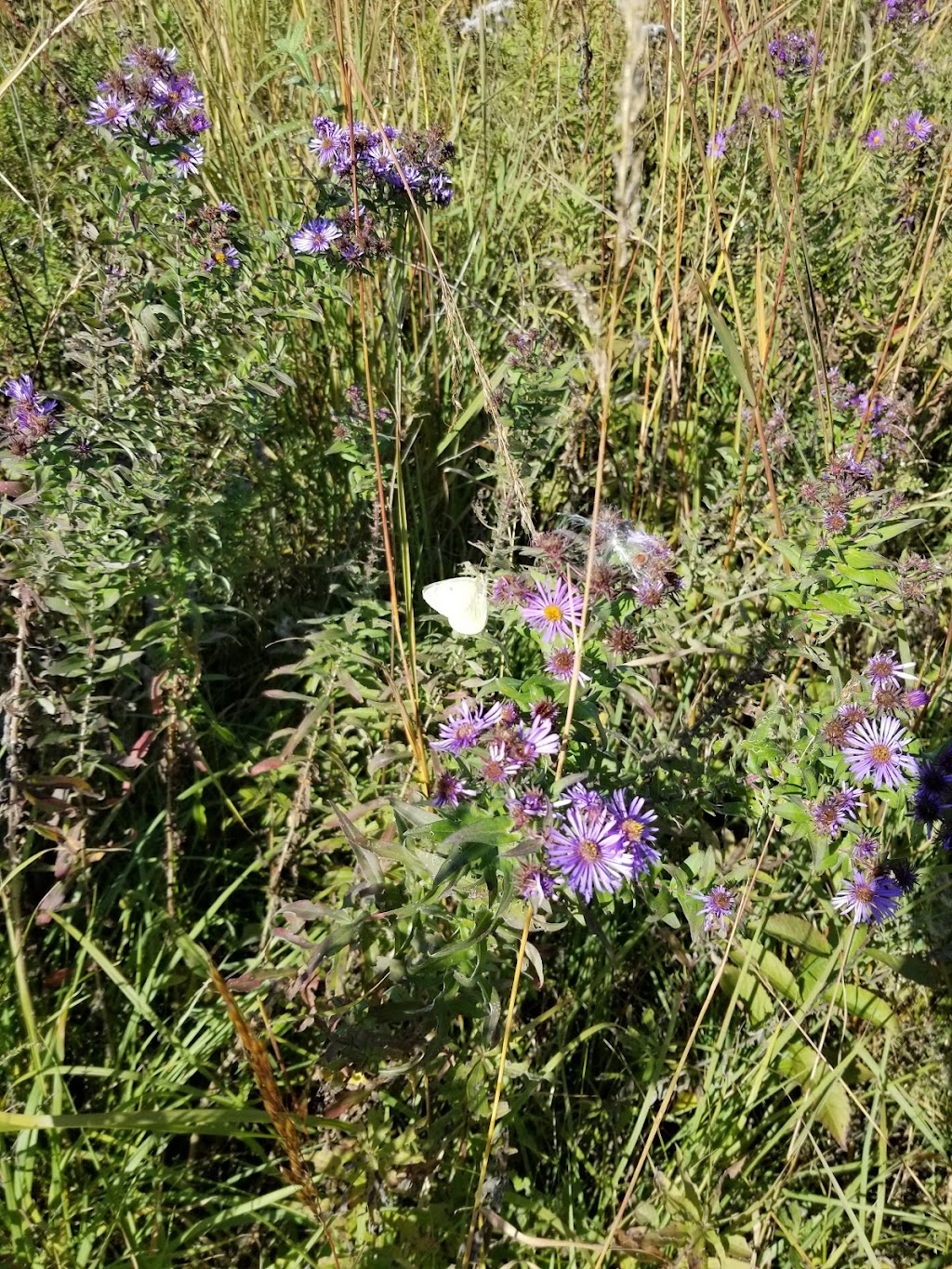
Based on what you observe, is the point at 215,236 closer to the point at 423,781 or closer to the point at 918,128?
the point at 423,781

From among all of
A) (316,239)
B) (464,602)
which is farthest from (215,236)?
(464,602)

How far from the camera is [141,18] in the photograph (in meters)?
2.43

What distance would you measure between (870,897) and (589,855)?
524mm

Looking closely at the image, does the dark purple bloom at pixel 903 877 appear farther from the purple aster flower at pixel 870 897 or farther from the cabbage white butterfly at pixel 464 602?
the cabbage white butterfly at pixel 464 602

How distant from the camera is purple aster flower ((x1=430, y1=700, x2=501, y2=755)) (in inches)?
44.0

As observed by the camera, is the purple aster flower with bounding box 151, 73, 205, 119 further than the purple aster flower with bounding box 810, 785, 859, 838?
Yes

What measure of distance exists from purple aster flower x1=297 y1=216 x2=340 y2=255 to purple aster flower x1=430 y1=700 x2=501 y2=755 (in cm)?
91

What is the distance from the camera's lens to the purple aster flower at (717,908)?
1.25 m

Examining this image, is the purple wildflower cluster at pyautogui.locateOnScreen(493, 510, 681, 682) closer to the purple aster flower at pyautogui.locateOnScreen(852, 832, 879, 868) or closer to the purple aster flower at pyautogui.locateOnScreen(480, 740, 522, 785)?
the purple aster flower at pyautogui.locateOnScreen(480, 740, 522, 785)

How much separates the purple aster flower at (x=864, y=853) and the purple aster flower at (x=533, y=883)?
0.48 m

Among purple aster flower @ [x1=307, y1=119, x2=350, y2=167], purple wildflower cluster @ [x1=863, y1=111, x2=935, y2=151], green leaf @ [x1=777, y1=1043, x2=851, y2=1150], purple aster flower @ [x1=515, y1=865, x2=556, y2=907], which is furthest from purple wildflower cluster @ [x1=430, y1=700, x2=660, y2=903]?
purple wildflower cluster @ [x1=863, y1=111, x2=935, y2=151]

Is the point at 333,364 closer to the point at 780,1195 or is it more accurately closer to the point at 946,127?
the point at 946,127

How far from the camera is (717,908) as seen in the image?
1256 millimetres

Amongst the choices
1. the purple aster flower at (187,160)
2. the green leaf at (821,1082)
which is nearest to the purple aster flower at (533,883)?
the green leaf at (821,1082)
